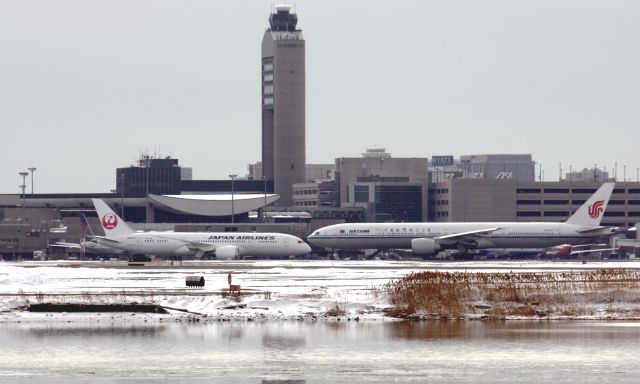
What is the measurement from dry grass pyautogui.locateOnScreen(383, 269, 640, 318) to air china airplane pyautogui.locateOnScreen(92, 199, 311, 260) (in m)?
76.5

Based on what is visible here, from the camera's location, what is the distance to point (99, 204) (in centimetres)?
15550

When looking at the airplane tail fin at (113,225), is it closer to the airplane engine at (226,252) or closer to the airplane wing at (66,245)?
the airplane engine at (226,252)

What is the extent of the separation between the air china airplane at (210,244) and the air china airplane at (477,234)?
640cm

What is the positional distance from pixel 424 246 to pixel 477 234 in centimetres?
638

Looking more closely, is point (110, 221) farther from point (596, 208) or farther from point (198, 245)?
point (596, 208)

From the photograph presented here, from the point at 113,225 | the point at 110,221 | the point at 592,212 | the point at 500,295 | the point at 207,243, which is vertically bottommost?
the point at 500,295

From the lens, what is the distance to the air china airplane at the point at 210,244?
148250 millimetres

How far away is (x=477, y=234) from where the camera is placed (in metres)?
145

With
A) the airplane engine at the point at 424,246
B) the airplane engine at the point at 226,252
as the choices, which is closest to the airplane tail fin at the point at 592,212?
the airplane engine at the point at 424,246

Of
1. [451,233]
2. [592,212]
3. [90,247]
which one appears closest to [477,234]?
[451,233]

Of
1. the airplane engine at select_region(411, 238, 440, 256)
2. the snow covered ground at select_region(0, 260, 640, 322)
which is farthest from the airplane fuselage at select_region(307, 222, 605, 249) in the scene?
the snow covered ground at select_region(0, 260, 640, 322)

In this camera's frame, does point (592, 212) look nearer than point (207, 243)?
Yes

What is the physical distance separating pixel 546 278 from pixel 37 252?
111 m

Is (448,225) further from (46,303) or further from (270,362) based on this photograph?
(270,362)
